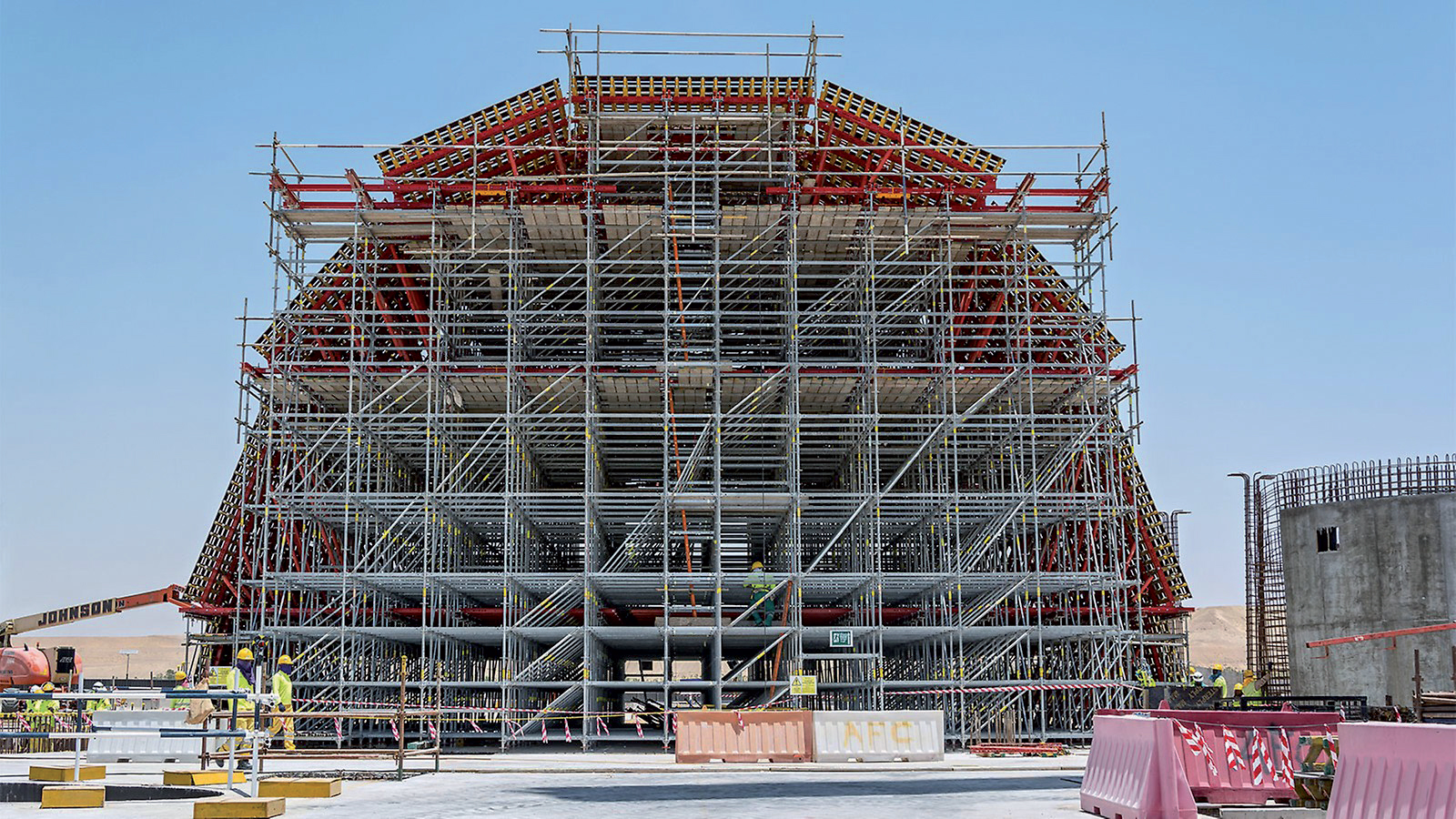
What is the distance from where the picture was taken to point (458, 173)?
1382 inches

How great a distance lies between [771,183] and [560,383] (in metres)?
7.98

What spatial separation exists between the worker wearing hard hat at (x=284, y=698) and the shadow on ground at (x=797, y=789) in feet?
16.0

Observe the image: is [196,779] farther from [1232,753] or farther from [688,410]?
[688,410]

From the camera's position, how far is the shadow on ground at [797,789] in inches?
658

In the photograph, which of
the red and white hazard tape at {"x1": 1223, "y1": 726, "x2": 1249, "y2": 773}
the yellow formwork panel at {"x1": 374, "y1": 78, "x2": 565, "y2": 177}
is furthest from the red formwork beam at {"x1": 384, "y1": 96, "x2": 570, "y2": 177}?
the red and white hazard tape at {"x1": 1223, "y1": 726, "x2": 1249, "y2": 773}

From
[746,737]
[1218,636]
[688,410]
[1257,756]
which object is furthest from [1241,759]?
[1218,636]

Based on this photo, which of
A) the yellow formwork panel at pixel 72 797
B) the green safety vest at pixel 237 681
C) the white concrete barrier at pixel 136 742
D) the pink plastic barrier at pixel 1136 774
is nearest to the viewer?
the pink plastic barrier at pixel 1136 774

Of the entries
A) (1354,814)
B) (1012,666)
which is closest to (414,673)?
(1012,666)

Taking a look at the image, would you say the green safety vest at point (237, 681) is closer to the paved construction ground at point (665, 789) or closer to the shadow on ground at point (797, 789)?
the paved construction ground at point (665, 789)

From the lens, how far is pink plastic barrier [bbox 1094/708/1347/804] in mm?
13664

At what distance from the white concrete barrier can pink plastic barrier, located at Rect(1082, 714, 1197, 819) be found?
14243 mm

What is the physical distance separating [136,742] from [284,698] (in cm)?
291

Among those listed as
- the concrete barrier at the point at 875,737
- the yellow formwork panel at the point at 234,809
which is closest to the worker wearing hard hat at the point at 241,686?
the yellow formwork panel at the point at 234,809

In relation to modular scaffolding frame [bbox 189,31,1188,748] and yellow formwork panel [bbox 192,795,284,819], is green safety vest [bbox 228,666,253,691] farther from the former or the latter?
yellow formwork panel [bbox 192,795,284,819]
